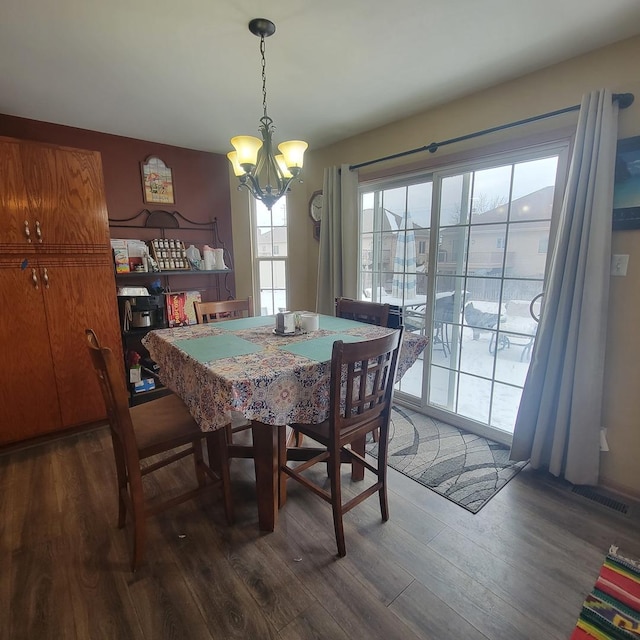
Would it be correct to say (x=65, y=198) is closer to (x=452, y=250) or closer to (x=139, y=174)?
(x=139, y=174)

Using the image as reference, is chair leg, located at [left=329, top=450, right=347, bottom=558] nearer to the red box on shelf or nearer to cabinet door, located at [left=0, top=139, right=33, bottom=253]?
the red box on shelf

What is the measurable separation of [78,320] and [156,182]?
4.82ft

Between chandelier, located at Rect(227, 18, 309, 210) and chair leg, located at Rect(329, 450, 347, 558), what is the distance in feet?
4.53

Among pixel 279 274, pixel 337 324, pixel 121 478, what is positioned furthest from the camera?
pixel 279 274

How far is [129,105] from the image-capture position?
2.41 meters

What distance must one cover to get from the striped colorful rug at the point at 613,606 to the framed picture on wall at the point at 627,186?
1.57 m

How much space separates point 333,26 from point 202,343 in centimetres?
167

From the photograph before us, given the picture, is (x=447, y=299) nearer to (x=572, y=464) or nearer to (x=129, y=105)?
(x=572, y=464)

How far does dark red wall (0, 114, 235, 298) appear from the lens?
2.73 m

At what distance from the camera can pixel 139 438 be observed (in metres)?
1.53

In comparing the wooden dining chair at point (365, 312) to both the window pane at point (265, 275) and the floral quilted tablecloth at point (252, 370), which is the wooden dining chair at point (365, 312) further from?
the window pane at point (265, 275)

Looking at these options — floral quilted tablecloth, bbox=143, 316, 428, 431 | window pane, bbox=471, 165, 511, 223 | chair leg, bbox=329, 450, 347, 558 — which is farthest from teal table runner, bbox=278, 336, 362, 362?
window pane, bbox=471, 165, 511, 223

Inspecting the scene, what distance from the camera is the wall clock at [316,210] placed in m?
3.44

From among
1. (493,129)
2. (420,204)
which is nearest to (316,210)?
(420,204)
